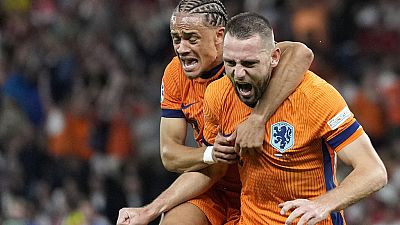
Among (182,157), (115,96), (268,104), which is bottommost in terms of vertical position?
(115,96)

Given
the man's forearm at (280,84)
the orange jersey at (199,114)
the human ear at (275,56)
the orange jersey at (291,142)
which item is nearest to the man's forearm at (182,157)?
Answer: the orange jersey at (199,114)

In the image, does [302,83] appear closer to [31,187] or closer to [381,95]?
[381,95]

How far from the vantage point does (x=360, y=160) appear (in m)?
4.77

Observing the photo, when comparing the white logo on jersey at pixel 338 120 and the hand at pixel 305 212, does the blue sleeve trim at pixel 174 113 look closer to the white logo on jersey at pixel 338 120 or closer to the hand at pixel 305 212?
the white logo on jersey at pixel 338 120

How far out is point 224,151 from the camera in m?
5.15

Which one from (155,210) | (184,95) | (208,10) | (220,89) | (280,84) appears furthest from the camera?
(184,95)

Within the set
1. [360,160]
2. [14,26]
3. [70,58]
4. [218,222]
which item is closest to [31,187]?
[70,58]

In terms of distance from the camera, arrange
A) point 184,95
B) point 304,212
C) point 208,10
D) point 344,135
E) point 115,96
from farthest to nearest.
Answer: point 115,96, point 184,95, point 208,10, point 344,135, point 304,212

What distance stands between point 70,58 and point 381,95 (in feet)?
14.9

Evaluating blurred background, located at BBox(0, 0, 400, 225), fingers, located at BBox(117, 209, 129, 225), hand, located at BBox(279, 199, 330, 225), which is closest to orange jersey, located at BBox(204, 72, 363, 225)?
hand, located at BBox(279, 199, 330, 225)

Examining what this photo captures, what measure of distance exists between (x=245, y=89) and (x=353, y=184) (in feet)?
2.45

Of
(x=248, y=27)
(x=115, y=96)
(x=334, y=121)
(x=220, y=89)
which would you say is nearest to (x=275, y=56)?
(x=248, y=27)

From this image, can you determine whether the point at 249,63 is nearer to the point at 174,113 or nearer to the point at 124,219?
the point at 174,113

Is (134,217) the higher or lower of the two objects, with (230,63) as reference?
lower
